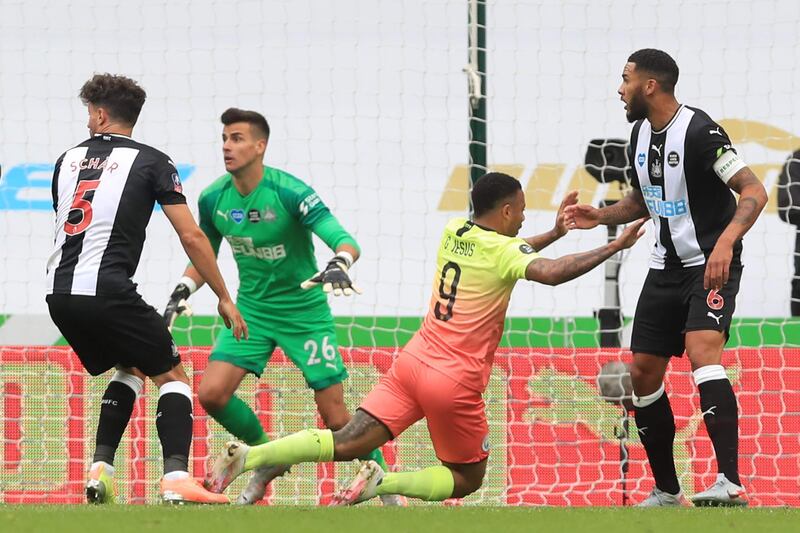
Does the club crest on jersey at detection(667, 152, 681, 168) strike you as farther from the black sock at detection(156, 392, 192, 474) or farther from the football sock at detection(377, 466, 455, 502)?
the black sock at detection(156, 392, 192, 474)

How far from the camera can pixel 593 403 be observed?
9.54 m

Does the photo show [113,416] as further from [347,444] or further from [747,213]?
[747,213]

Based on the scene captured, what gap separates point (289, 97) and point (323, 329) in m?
2.86

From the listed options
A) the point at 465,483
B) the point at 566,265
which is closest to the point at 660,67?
the point at 566,265

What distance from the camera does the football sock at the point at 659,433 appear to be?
6.93m

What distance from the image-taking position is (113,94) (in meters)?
6.58

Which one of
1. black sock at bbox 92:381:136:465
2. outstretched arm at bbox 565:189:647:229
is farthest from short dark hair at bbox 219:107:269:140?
outstretched arm at bbox 565:189:647:229

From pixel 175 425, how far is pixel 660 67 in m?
2.83

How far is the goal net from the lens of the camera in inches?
376

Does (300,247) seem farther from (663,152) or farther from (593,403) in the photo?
(593,403)

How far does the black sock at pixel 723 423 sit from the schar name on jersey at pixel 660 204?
83 cm

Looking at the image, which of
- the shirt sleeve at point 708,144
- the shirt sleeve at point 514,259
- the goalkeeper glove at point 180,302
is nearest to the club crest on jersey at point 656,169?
the shirt sleeve at point 708,144

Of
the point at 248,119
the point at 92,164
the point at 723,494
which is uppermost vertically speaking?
the point at 248,119

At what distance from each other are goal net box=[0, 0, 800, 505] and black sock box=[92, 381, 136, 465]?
2.98m
